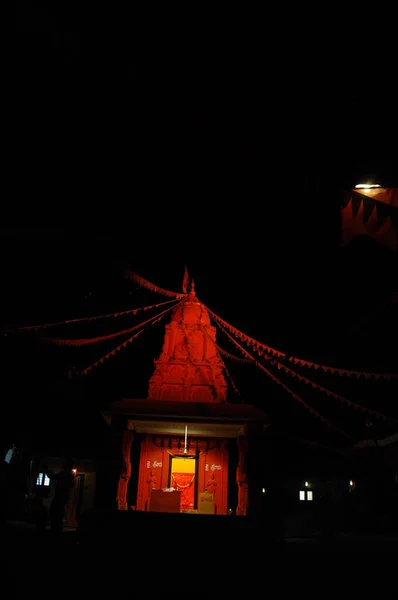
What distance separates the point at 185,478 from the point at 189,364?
14.1 ft

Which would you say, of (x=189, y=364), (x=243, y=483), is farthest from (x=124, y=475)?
(x=189, y=364)

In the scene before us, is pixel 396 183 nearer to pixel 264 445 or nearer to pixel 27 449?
pixel 264 445

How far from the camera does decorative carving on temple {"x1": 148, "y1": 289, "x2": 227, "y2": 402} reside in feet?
66.1

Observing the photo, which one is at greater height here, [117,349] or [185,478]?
[117,349]

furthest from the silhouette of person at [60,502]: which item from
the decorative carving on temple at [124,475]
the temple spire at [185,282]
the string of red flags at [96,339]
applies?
the temple spire at [185,282]

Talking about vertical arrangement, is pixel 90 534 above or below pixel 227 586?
above

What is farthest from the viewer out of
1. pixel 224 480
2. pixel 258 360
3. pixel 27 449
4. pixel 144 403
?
pixel 27 449

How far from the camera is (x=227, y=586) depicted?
9.97m

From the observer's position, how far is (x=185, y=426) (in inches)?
737

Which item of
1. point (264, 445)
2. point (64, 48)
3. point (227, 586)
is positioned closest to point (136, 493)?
point (264, 445)

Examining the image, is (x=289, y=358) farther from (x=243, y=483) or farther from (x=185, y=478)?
(x=185, y=478)

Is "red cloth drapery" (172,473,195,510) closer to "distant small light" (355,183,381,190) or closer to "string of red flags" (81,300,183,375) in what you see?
"string of red flags" (81,300,183,375)

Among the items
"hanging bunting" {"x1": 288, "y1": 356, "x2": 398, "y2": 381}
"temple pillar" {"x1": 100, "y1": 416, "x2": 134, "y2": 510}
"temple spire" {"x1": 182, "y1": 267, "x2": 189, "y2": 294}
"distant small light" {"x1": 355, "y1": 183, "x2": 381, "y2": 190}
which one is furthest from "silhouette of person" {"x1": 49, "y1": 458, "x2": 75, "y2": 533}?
"distant small light" {"x1": 355, "y1": 183, "x2": 381, "y2": 190}

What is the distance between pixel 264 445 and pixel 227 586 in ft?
27.1
